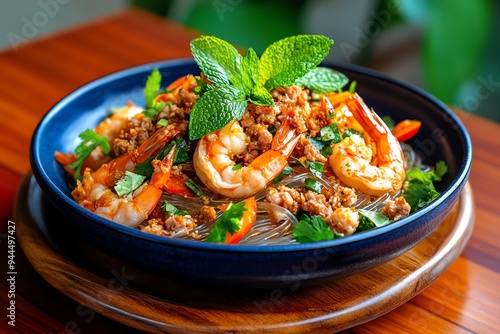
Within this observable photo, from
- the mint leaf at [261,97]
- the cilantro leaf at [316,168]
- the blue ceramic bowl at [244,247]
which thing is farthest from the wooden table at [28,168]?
the mint leaf at [261,97]

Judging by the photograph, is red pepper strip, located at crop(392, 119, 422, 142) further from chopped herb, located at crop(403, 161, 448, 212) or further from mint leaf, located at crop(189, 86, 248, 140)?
mint leaf, located at crop(189, 86, 248, 140)

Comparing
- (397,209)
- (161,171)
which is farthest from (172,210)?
(397,209)

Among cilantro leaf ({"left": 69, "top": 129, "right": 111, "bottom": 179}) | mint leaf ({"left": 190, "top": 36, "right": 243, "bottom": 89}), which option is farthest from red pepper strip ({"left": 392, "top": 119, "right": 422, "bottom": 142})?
cilantro leaf ({"left": 69, "top": 129, "right": 111, "bottom": 179})

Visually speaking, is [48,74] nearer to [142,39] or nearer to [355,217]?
[142,39]

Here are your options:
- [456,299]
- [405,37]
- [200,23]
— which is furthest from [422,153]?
[405,37]

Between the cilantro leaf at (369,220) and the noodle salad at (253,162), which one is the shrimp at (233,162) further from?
the cilantro leaf at (369,220)

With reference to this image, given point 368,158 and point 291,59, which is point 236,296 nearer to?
point 368,158
